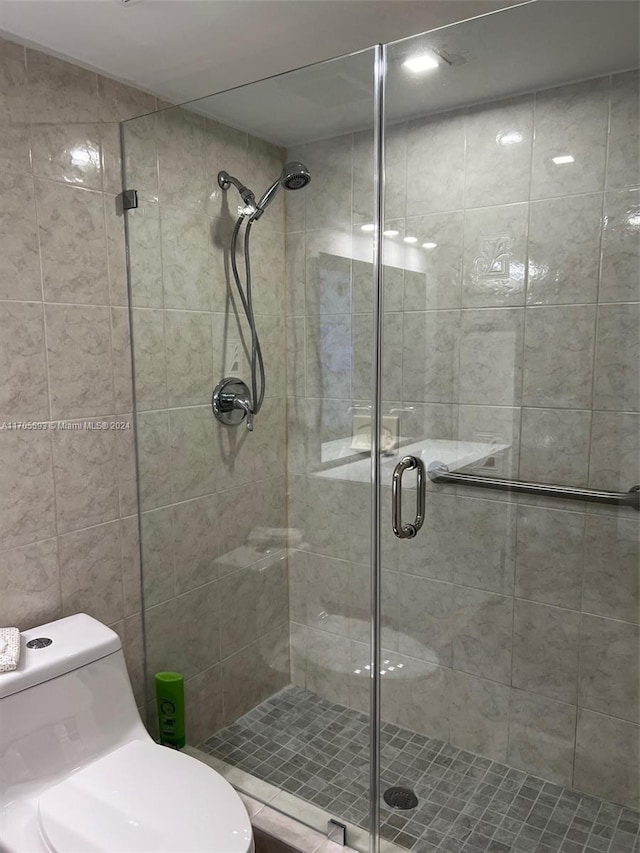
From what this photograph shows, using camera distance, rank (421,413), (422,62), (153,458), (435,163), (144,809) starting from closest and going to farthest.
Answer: (144,809), (422,62), (435,163), (421,413), (153,458)

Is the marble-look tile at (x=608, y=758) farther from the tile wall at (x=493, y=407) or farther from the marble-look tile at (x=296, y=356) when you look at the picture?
the marble-look tile at (x=296, y=356)

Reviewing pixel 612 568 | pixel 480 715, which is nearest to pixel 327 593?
pixel 480 715

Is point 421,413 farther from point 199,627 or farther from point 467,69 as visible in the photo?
point 199,627

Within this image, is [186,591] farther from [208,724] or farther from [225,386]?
[225,386]

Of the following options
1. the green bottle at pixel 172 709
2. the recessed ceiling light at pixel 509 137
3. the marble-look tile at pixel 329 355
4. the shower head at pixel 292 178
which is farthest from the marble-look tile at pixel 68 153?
the green bottle at pixel 172 709

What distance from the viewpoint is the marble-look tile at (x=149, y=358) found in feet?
6.59

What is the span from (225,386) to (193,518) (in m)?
0.47

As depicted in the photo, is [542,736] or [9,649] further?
[542,736]

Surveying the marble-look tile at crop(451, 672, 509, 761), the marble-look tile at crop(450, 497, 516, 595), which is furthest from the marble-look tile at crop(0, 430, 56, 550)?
the marble-look tile at crop(451, 672, 509, 761)

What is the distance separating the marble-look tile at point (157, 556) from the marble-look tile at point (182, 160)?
1.00 meters

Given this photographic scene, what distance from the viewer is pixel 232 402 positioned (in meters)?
1.94

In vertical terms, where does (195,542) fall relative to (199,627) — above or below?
above

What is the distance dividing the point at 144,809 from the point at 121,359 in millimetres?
1259

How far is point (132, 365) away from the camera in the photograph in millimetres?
2039
